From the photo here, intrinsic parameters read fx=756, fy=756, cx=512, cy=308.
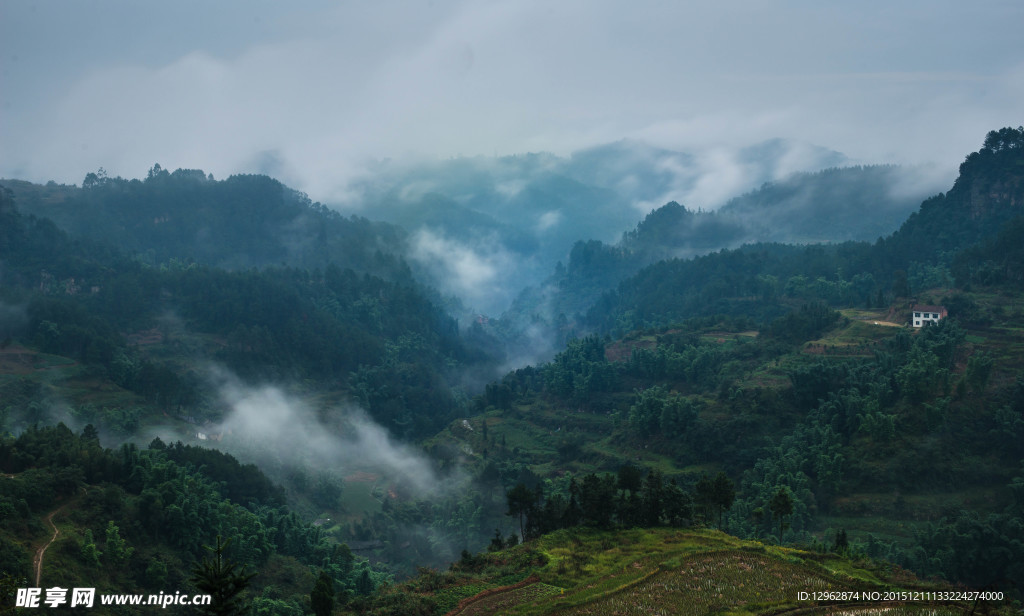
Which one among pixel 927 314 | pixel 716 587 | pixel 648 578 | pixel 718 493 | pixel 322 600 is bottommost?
pixel 322 600

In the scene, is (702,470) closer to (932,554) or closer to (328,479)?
(932,554)

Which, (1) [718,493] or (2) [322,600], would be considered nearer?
(2) [322,600]

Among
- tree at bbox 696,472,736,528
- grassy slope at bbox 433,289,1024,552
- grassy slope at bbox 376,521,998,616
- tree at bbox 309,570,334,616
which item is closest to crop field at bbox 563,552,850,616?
grassy slope at bbox 376,521,998,616

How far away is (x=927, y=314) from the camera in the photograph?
72625mm

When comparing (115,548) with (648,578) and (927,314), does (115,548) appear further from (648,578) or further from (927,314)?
(927,314)

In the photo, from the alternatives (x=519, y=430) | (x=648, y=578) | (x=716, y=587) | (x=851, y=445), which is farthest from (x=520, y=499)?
(x=519, y=430)

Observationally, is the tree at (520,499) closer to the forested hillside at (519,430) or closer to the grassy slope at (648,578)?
the forested hillside at (519,430)

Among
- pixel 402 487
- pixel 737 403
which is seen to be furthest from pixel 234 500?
pixel 737 403

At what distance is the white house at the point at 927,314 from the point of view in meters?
71.1

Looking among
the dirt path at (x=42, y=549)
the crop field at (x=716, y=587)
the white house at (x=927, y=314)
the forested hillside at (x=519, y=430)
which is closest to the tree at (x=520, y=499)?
the forested hillside at (x=519, y=430)

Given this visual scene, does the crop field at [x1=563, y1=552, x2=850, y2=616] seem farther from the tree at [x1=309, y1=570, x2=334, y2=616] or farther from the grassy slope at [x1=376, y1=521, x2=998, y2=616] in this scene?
the tree at [x1=309, y1=570, x2=334, y2=616]

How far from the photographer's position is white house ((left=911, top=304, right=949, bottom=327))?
71125mm

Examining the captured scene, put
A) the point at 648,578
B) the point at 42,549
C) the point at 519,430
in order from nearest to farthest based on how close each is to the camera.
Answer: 1. the point at 648,578
2. the point at 42,549
3. the point at 519,430

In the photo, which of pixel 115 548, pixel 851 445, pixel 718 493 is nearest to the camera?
pixel 718 493
